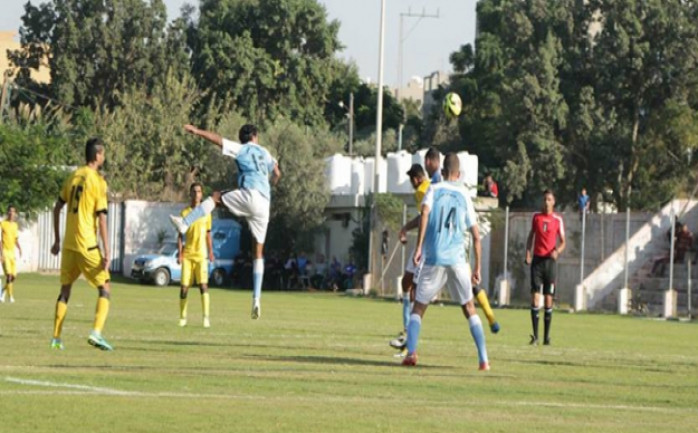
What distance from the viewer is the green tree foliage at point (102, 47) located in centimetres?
A: 8956

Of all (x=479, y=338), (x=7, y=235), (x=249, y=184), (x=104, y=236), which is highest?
(x=249, y=184)

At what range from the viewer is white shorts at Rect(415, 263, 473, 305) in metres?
16.2

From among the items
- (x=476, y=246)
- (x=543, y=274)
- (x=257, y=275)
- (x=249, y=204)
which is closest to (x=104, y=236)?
(x=476, y=246)

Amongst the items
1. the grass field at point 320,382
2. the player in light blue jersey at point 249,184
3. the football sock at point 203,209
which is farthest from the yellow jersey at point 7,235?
the player in light blue jersey at point 249,184

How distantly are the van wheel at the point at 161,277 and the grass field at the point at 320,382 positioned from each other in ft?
114

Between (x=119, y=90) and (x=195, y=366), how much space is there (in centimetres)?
7776

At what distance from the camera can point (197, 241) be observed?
25312mm

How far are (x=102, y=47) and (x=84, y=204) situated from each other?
245 feet

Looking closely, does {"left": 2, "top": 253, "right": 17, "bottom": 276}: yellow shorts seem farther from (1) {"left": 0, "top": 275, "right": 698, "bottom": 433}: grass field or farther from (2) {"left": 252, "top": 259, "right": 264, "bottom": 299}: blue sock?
(2) {"left": 252, "top": 259, "right": 264, "bottom": 299}: blue sock

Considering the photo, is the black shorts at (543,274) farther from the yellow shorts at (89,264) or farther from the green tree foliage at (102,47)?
the green tree foliage at (102,47)

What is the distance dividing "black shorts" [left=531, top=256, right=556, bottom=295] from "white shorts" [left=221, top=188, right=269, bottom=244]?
176 inches

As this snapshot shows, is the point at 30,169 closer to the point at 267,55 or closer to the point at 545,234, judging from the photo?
the point at 267,55

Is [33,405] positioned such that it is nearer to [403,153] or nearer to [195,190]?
[195,190]

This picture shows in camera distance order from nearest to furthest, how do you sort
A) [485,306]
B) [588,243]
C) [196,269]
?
[485,306] < [196,269] < [588,243]
